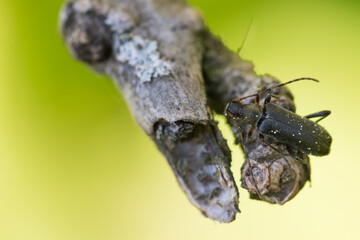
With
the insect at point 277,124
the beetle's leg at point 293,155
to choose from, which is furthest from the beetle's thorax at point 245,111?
the beetle's leg at point 293,155

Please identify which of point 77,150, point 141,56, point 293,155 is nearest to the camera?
point 293,155

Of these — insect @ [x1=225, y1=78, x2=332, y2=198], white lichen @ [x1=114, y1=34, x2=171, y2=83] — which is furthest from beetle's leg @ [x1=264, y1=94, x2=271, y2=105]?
white lichen @ [x1=114, y1=34, x2=171, y2=83]

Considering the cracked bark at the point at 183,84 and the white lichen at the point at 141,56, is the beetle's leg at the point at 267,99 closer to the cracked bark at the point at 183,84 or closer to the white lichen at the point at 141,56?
the cracked bark at the point at 183,84

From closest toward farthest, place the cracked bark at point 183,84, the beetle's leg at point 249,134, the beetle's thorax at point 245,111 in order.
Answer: the cracked bark at point 183,84, the beetle's leg at point 249,134, the beetle's thorax at point 245,111

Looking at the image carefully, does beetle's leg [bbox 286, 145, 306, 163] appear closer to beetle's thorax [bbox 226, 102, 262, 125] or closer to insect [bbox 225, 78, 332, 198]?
insect [bbox 225, 78, 332, 198]

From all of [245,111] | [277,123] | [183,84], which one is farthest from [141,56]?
[277,123]

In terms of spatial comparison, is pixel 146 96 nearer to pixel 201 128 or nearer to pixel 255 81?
pixel 201 128

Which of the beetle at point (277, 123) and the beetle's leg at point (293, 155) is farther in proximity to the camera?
the beetle at point (277, 123)

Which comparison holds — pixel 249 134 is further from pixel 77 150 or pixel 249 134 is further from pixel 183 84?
pixel 77 150
